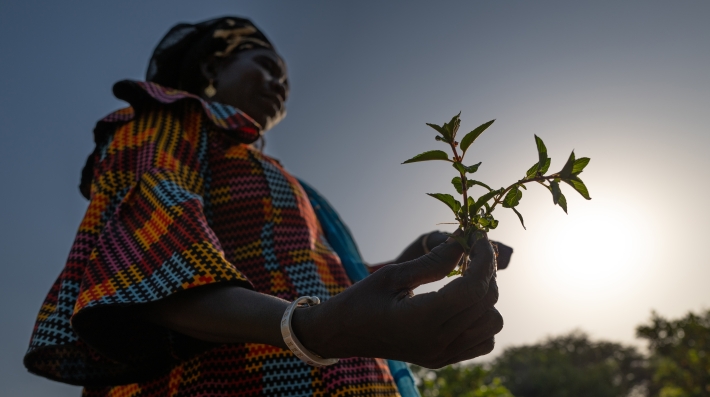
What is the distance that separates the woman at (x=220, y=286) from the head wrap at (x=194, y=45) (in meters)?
0.54

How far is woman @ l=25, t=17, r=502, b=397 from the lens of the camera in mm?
855

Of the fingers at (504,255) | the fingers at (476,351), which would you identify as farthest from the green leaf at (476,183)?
the fingers at (504,255)

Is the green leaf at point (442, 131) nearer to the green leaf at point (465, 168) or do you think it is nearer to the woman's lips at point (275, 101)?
the green leaf at point (465, 168)

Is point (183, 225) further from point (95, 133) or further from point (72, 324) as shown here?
point (95, 133)

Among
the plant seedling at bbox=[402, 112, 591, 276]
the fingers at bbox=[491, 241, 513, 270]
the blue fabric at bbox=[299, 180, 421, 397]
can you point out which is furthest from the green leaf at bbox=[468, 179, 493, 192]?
the blue fabric at bbox=[299, 180, 421, 397]

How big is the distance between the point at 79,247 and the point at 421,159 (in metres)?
0.91

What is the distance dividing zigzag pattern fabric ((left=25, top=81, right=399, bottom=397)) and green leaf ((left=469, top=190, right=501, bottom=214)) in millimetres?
461

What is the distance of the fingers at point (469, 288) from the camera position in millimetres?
794

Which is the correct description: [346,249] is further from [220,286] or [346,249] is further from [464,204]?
[464,204]

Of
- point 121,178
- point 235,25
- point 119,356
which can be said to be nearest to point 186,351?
point 119,356

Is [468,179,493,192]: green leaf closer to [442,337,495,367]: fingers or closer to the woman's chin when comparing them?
[442,337,495,367]: fingers

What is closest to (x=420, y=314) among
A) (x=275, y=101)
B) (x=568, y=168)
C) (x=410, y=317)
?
(x=410, y=317)

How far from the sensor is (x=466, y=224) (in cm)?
87

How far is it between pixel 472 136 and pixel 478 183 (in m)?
0.08
